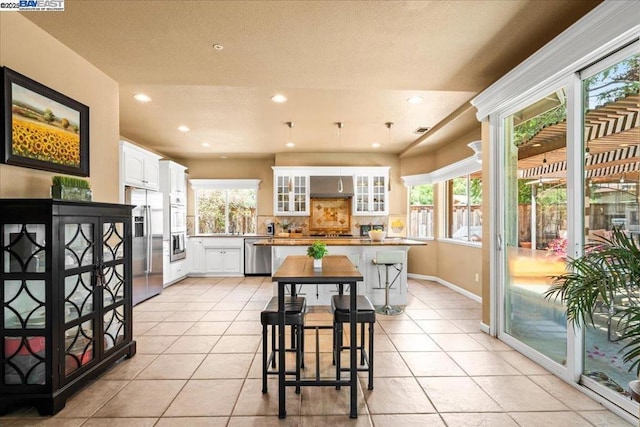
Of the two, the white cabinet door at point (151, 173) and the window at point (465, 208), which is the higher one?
the white cabinet door at point (151, 173)

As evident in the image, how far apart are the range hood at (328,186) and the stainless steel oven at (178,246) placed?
2.79 meters

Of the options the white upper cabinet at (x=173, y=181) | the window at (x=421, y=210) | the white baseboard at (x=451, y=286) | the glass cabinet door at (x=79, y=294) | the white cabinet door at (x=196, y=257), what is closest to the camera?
the glass cabinet door at (x=79, y=294)

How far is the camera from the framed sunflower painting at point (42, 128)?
7.46 ft

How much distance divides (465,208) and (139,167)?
17.6 ft

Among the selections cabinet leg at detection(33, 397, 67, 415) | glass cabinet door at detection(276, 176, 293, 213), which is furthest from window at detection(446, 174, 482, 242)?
cabinet leg at detection(33, 397, 67, 415)

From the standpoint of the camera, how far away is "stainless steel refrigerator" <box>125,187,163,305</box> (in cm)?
502

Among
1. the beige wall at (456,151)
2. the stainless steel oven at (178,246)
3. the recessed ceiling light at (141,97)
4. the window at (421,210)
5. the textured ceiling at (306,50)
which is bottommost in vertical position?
the stainless steel oven at (178,246)

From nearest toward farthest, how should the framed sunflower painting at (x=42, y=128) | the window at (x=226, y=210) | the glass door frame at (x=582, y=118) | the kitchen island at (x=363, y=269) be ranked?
the glass door frame at (x=582, y=118) → the framed sunflower painting at (x=42, y=128) → the kitchen island at (x=363, y=269) → the window at (x=226, y=210)

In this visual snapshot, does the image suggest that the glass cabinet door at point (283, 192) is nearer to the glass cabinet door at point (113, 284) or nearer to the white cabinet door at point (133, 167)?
the white cabinet door at point (133, 167)

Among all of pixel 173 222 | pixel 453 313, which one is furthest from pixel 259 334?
pixel 173 222

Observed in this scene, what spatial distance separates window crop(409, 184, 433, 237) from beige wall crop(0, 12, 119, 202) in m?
5.74

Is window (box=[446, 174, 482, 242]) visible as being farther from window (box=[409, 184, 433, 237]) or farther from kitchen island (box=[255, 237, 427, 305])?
kitchen island (box=[255, 237, 427, 305])

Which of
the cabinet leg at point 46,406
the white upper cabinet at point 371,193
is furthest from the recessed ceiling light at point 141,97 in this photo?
the white upper cabinet at point 371,193

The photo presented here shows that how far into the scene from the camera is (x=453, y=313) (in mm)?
4547
